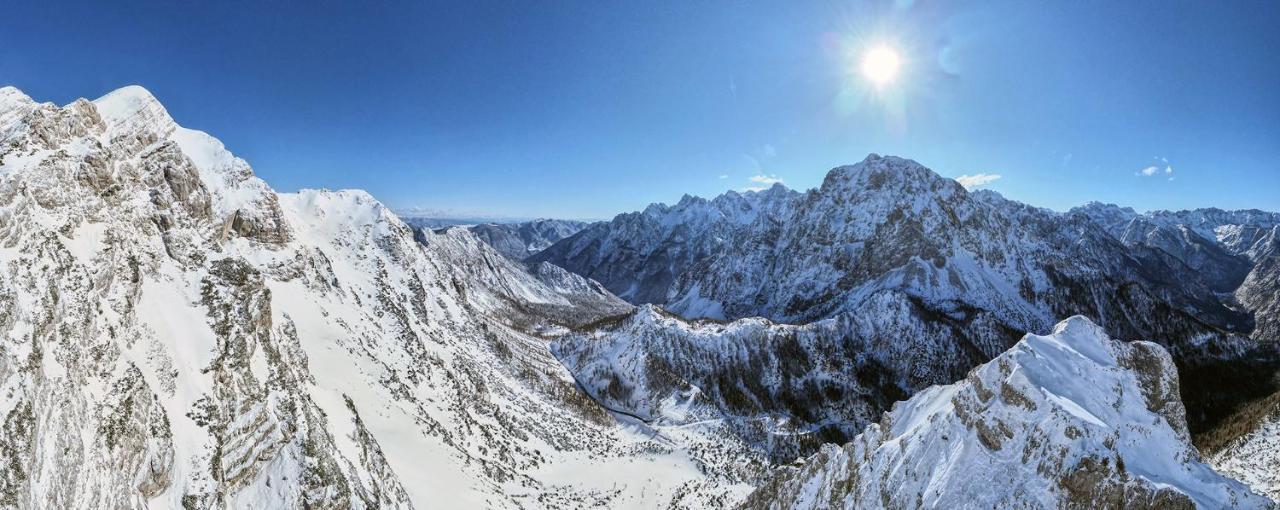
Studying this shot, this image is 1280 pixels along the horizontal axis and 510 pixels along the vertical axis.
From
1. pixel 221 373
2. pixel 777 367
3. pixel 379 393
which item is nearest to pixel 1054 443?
pixel 221 373

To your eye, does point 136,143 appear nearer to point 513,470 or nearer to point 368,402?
point 368,402

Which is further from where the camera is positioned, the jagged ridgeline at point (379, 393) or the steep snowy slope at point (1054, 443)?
the jagged ridgeline at point (379, 393)

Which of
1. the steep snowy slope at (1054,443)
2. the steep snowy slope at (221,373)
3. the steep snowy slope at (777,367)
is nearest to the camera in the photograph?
the steep snowy slope at (1054,443)

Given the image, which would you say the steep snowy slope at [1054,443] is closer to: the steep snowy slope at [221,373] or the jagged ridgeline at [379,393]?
the jagged ridgeline at [379,393]

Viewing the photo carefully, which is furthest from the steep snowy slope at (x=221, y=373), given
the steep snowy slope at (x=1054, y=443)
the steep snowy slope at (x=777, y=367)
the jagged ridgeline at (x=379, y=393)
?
the steep snowy slope at (x=1054, y=443)

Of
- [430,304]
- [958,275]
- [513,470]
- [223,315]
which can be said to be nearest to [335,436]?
[223,315]

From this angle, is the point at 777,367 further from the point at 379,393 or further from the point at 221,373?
the point at 221,373
